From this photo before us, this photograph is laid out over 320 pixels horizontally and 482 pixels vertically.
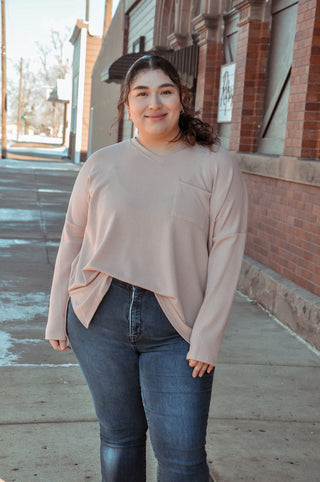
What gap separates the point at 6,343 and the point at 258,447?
255 cm

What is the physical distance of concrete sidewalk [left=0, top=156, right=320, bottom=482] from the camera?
3.54 metres

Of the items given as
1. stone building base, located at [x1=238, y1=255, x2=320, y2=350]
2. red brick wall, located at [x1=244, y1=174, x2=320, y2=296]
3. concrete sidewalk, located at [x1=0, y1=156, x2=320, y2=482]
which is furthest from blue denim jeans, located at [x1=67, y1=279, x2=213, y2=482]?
red brick wall, located at [x1=244, y1=174, x2=320, y2=296]

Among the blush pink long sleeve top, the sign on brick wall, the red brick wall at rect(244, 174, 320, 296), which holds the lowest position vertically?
the red brick wall at rect(244, 174, 320, 296)

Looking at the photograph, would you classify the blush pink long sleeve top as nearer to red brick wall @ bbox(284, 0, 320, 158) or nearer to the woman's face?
the woman's face

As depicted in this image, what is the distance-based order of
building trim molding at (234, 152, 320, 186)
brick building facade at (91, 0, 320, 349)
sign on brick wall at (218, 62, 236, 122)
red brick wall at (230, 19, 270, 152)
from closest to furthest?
building trim molding at (234, 152, 320, 186), brick building facade at (91, 0, 320, 349), red brick wall at (230, 19, 270, 152), sign on brick wall at (218, 62, 236, 122)

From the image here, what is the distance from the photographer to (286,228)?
693 cm

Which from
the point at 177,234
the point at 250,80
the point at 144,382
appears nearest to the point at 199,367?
the point at 144,382

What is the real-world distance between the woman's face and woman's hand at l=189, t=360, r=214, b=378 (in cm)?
78

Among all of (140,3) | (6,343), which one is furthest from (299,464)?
(140,3)

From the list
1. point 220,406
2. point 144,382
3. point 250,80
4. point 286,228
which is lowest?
point 220,406

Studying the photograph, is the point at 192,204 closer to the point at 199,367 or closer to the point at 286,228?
the point at 199,367

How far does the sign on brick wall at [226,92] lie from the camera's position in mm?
9547

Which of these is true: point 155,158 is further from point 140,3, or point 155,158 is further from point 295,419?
point 140,3

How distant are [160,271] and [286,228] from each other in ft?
15.9
